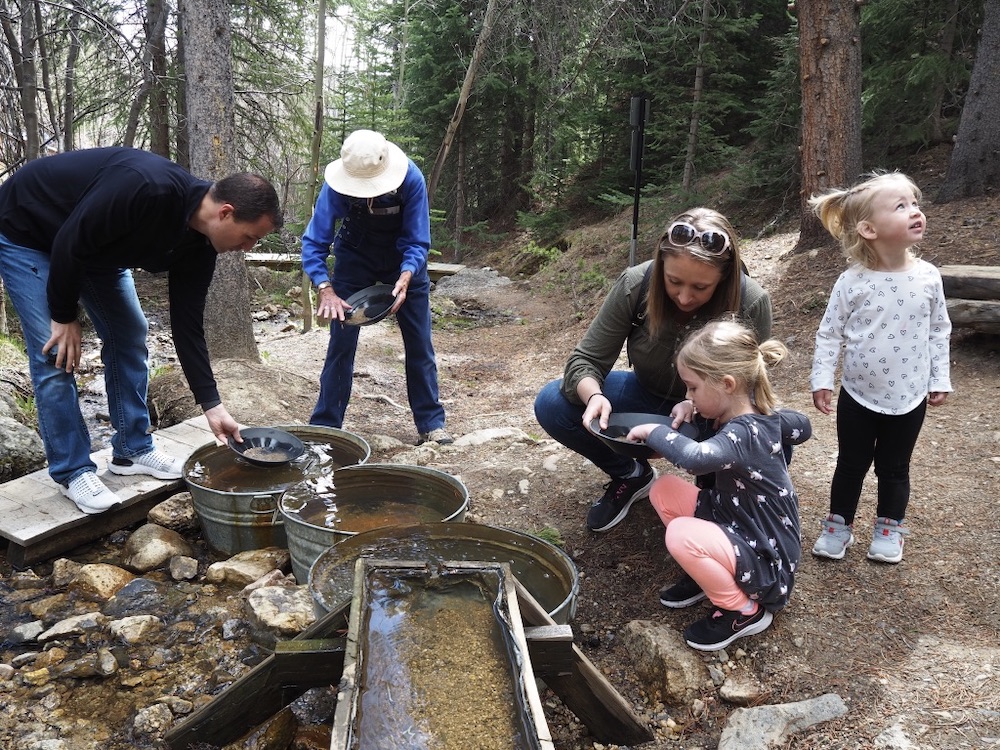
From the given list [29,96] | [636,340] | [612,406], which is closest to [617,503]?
[612,406]

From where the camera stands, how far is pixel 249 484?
3.46 metres

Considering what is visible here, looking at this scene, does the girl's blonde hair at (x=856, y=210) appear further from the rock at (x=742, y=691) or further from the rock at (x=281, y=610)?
the rock at (x=281, y=610)

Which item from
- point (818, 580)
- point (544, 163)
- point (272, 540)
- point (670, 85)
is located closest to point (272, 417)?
point (272, 540)

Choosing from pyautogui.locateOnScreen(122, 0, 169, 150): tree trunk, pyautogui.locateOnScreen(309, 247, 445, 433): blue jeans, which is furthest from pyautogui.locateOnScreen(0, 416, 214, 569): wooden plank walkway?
pyautogui.locateOnScreen(122, 0, 169, 150): tree trunk

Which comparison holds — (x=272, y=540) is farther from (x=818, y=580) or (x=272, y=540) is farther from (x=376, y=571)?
(x=818, y=580)

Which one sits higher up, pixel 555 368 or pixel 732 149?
pixel 732 149

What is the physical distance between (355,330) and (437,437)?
2.62 feet

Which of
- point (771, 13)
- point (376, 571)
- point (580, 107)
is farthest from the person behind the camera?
point (580, 107)

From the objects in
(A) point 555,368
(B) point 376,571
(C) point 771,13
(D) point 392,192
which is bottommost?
(A) point 555,368

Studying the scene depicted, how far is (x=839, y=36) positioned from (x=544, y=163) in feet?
33.0

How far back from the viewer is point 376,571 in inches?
86.7

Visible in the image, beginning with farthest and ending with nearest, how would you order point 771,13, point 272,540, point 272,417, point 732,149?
point 771,13 < point 732,149 < point 272,417 < point 272,540

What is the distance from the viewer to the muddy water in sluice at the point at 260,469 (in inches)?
135

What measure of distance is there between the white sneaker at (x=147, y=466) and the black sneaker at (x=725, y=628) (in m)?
2.64
